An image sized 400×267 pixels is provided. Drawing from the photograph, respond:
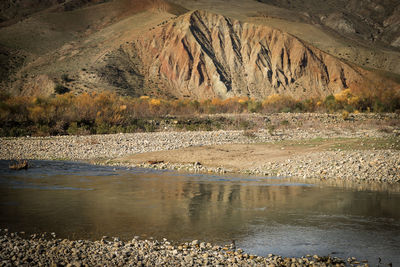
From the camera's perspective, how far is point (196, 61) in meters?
75.7

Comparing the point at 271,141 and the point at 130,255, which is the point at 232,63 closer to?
the point at 271,141

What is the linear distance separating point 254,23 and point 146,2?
34.2m

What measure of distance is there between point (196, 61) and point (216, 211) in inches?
2568

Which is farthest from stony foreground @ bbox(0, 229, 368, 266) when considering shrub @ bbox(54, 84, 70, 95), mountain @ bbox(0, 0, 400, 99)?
mountain @ bbox(0, 0, 400, 99)

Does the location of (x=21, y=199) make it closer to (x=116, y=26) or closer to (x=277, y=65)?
(x=277, y=65)

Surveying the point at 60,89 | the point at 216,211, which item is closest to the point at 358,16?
the point at 60,89

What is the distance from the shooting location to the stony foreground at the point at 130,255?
758 cm

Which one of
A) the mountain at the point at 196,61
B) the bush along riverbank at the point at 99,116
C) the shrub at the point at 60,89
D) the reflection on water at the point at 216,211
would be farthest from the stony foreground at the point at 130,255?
the mountain at the point at 196,61

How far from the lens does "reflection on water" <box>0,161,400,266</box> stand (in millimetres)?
9250

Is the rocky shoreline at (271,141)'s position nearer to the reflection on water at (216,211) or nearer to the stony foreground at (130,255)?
the reflection on water at (216,211)

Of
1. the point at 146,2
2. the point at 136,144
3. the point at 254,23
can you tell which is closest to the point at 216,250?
the point at 136,144

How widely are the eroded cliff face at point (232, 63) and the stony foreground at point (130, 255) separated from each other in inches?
2491

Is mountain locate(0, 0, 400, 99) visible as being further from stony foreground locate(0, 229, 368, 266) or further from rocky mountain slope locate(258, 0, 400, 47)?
stony foreground locate(0, 229, 368, 266)

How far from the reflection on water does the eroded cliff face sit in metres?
56.1
